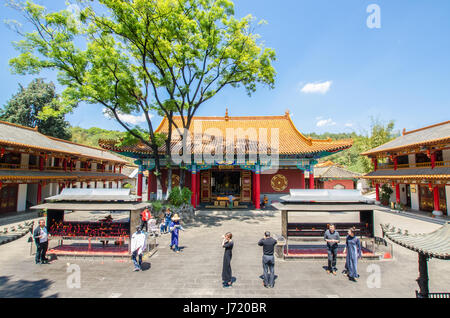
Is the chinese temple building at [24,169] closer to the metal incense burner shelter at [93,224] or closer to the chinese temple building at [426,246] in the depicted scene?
the metal incense burner shelter at [93,224]

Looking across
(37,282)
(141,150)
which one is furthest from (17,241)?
(141,150)

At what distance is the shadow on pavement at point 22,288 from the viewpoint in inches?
185

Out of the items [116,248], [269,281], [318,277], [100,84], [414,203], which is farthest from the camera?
[414,203]

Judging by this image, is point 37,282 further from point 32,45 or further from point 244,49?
point 244,49

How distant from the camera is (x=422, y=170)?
15180 millimetres

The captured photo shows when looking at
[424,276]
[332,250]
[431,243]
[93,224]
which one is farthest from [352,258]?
[93,224]

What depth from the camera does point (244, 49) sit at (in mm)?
12789

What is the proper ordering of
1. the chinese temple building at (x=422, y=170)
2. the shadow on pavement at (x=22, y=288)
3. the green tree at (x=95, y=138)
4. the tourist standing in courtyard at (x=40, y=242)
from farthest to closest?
the chinese temple building at (x=422, y=170), the green tree at (x=95, y=138), the tourist standing in courtyard at (x=40, y=242), the shadow on pavement at (x=22, y=288)

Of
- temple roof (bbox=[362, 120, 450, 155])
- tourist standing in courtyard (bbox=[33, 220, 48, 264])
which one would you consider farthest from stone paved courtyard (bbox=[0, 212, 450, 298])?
temple roof (bbox=[362, 120, 450, 155])

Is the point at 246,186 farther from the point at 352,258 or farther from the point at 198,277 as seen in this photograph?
the point at 198,277

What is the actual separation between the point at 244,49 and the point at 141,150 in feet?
31.4

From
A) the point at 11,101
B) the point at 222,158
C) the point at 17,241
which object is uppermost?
the point at 11,101

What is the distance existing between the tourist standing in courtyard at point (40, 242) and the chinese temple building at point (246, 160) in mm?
8081

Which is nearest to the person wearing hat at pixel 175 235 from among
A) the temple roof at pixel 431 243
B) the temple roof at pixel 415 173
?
the temple roof at pixel 431 243
